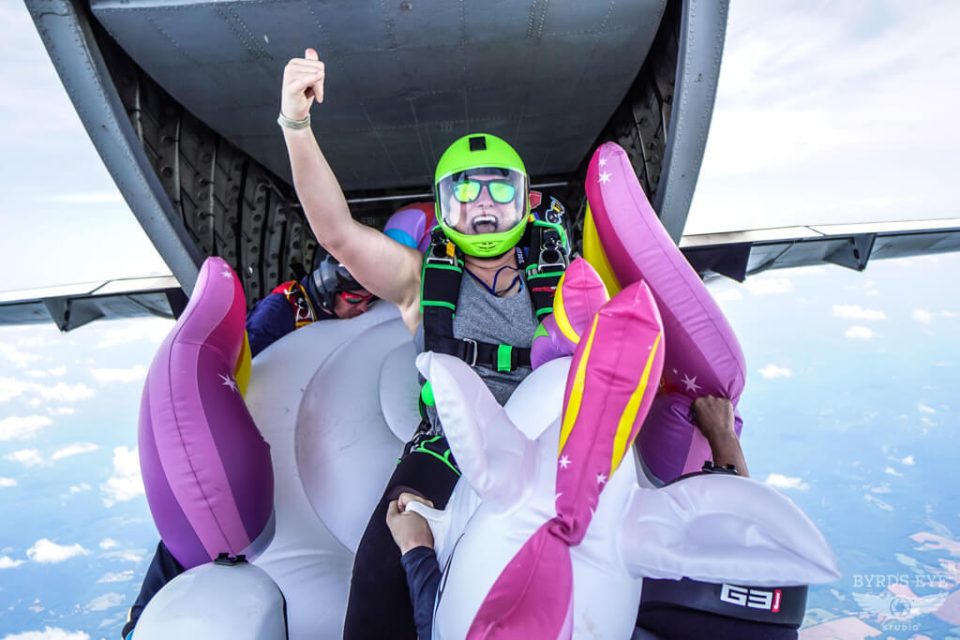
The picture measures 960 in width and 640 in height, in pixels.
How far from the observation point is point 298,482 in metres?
1.86

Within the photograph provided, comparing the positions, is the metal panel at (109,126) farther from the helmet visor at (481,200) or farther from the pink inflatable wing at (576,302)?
the pink inflatable wing at (576,302)

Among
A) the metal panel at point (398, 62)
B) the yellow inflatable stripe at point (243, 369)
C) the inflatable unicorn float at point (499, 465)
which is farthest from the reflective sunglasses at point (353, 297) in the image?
the metal panel at point (398, 62)

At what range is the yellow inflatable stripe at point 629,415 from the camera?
34.6 inches

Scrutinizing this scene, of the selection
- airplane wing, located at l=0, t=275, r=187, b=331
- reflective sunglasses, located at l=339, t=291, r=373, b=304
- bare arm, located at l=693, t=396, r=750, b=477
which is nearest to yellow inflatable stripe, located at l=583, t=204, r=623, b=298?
bare arm, located at l=693, t=396, r=750, b=477

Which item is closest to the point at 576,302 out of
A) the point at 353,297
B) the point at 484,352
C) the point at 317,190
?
the point at 484,352

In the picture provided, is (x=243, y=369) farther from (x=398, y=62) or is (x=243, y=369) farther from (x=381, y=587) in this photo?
(x=398, y=62)

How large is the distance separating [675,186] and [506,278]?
3.48ft

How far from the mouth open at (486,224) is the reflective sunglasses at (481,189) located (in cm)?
6

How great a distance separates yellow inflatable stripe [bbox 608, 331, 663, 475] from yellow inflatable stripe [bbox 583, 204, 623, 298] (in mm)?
797

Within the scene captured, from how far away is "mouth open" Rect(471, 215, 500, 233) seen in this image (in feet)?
5.62

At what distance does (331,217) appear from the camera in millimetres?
1536

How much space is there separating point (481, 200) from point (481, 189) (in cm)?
3

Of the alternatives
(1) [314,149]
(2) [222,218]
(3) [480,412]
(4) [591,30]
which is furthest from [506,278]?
(2) [222,218]

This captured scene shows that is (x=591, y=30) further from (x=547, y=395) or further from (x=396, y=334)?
(x=547, y=395)
